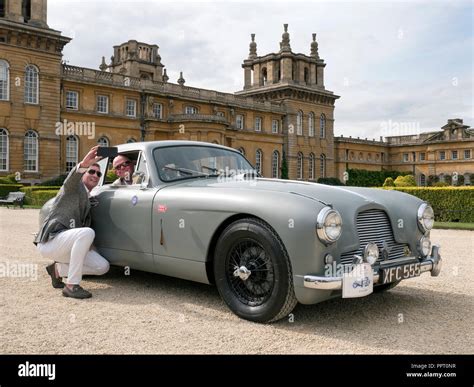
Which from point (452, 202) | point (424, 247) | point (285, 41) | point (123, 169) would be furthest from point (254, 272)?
point (285, 41)

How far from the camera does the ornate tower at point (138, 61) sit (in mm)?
51750

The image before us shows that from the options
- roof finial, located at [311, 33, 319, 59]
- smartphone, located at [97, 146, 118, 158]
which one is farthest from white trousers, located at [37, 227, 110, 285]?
roof finial, located at [311, 33, 319, 59]

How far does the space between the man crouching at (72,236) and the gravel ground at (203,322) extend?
0.22 meters

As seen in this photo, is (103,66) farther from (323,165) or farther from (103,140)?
(323,165)

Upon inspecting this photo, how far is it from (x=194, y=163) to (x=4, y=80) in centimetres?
3133

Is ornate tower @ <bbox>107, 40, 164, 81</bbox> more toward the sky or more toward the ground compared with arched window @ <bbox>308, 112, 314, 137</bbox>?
more toward the sky

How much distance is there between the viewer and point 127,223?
5.03 metres

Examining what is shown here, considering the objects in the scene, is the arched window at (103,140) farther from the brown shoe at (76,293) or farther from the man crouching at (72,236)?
the brown shoe at (76,293)

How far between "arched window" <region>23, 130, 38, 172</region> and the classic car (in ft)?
99.1

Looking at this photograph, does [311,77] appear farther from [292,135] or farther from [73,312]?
[73,312]

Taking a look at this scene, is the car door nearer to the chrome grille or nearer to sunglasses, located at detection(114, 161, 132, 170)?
sunglasses, located at detection(114, 161, 132, 170)

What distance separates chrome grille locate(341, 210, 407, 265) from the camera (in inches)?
155

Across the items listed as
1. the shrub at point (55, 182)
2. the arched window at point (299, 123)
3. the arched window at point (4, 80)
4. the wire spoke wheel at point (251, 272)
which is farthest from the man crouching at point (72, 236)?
the arched window at point (299, 123)
